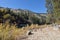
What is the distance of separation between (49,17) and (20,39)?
29150mm

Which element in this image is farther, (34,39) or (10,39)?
(34,39)

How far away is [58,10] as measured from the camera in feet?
63.4

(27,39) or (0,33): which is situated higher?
(0,33)

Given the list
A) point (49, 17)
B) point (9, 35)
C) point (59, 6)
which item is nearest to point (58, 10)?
point (59, 6)

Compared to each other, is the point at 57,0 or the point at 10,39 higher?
the point at 57,0

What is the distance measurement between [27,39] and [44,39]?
0.75 metres

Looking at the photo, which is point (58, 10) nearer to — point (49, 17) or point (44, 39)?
point (44, 39)

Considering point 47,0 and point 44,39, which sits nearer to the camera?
point 44,39

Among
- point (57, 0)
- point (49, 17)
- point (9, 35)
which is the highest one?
point (57, 0)

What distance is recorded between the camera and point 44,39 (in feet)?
24.7

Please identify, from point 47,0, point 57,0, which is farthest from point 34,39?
point 47,0

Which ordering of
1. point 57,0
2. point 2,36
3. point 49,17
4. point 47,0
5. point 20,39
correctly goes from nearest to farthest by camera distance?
1. point 2,36
2. point 20,39
3. point 57,0
4. point 47,0
5. point 49,17

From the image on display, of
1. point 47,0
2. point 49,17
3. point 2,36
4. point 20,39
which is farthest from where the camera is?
point 49,17

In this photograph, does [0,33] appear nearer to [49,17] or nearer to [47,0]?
[47,0]
